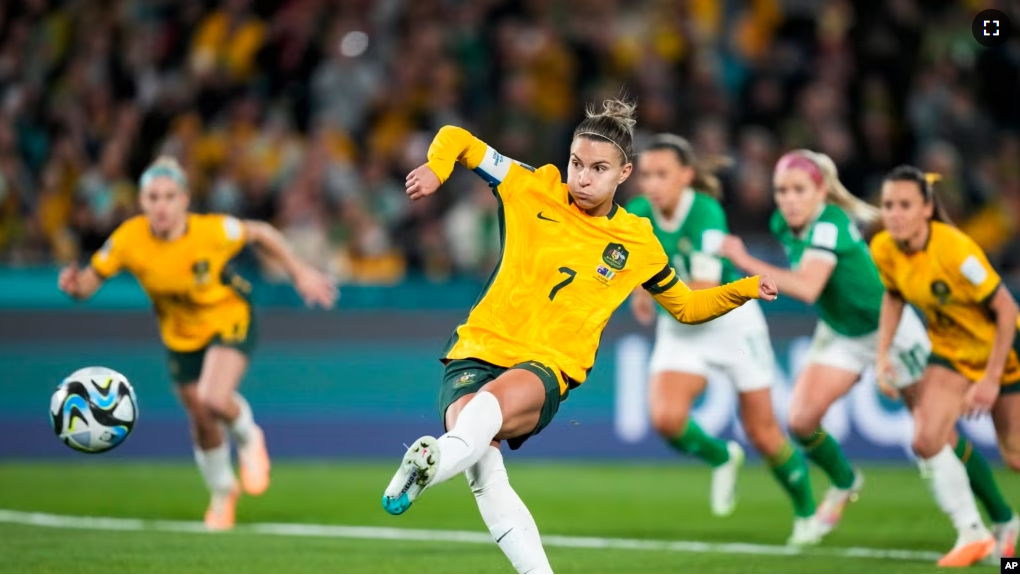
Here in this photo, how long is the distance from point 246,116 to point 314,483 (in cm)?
503

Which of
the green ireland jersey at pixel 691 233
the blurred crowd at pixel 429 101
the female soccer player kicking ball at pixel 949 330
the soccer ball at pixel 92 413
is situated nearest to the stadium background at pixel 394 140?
the blurred crowd at pixel 429 101

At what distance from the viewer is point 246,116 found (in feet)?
54.3

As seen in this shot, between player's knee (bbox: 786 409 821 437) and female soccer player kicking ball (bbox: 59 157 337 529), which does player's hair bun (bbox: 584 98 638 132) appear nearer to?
player's knee (bbox: 786 409 821 437)

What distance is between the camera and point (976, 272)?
8414mm


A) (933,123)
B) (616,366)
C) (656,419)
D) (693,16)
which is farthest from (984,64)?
(656,419)

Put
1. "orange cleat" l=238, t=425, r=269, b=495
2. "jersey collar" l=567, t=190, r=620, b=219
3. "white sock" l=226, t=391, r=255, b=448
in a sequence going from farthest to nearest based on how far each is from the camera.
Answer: "orange cleat" l=238, t=425, r=269, b=495 → "white sock" l=226, t=391, r=255, b=448 → "jersey collar" l=567, t=190, r=620, b=219

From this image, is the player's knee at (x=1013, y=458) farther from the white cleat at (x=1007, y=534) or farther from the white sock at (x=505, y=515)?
the white sock at (x=505, y=515)

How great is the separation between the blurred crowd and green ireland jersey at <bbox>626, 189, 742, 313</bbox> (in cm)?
516

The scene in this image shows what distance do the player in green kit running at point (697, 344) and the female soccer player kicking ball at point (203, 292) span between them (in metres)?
2.38

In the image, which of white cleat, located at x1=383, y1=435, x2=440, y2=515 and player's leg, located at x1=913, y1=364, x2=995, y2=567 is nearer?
white cleat, located at x1=383, y1=435, x2=440, y2=515

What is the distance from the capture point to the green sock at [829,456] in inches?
391

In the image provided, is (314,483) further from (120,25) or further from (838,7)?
(838,7)

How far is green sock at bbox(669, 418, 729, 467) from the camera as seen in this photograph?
405 inches

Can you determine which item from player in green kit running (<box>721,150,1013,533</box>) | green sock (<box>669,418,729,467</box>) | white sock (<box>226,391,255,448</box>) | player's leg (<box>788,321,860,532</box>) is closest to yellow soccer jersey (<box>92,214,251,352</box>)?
white sock (<box>226,391,255,448</box>)
